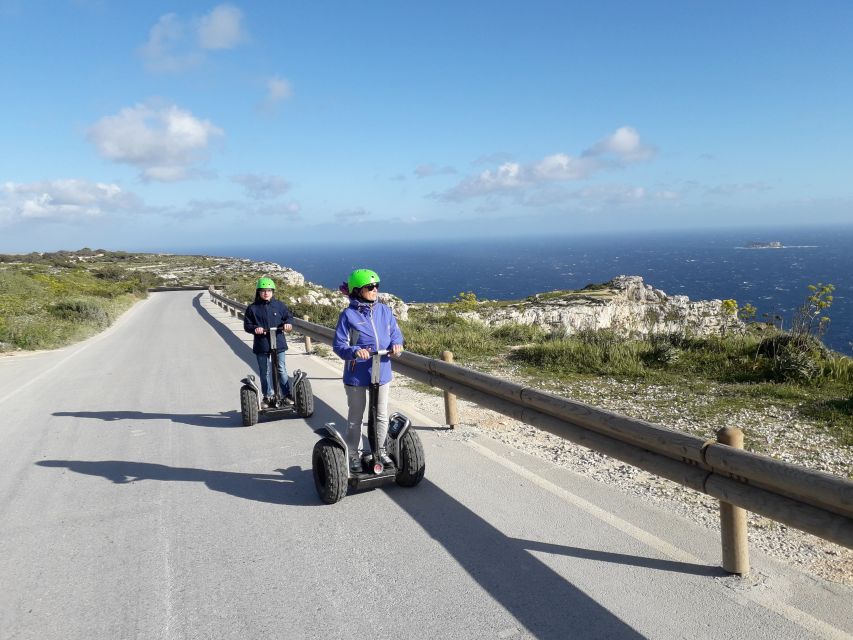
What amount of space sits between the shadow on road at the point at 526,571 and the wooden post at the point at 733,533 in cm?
13

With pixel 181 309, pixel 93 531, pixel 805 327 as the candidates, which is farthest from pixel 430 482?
pixel 181 309

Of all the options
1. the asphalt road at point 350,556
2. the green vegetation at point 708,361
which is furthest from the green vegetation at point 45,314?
the asphalt road at point 350,556

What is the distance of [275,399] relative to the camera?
7797 mm

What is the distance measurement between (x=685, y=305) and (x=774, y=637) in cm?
3850

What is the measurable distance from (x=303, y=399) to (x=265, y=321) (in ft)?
3.77

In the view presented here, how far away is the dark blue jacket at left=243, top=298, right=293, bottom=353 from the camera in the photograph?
7.71 metres

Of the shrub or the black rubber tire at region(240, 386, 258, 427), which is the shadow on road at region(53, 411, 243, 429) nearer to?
the black rubber tire at region(240, 386, 258, 427)

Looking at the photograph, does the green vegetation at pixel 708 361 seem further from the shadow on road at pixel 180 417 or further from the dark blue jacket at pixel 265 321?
the shadow on road at pixel 180 417

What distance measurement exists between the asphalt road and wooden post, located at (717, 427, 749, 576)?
0.30ft

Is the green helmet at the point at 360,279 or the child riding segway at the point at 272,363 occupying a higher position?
the green helmet at the point at 360,279

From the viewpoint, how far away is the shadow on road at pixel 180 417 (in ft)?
25.7

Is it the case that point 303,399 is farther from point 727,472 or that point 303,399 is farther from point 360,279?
point 727,472

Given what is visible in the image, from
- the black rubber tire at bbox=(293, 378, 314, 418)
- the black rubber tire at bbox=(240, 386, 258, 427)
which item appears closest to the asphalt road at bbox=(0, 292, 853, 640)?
the black rubber tire at bbox=(240, 386, 258, 427)

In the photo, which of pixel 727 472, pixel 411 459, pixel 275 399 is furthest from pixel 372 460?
pixel 275 399
